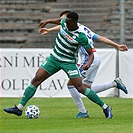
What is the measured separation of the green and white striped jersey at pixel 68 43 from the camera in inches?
432

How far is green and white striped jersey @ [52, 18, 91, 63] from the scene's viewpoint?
36.0 feet

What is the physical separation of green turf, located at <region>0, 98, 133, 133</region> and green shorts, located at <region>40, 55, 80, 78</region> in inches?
32.8

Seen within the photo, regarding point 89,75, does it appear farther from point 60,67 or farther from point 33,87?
point 33,87

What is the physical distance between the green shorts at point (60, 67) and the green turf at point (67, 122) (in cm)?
83

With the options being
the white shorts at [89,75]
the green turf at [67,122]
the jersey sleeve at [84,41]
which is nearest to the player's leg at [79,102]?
the green turf at [67,122]

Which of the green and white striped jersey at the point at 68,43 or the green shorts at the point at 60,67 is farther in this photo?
the green shorts at the point at 60,67

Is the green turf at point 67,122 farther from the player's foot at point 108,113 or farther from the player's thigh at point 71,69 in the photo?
the player's thigh at point 71,69

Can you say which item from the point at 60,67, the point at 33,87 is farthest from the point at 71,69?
the point at 33,87

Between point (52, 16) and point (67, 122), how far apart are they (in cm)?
1208

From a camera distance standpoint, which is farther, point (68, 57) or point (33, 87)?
point (33, 87)

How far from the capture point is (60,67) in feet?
36.8

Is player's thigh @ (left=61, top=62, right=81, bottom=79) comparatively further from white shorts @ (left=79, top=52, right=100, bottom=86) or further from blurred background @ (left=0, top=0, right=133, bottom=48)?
blurred background @ (left=0, top=0, right=133, bottom=48)

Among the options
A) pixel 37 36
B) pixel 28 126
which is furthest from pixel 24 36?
pixel 28 126

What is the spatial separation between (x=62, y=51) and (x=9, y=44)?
9.46 meters
